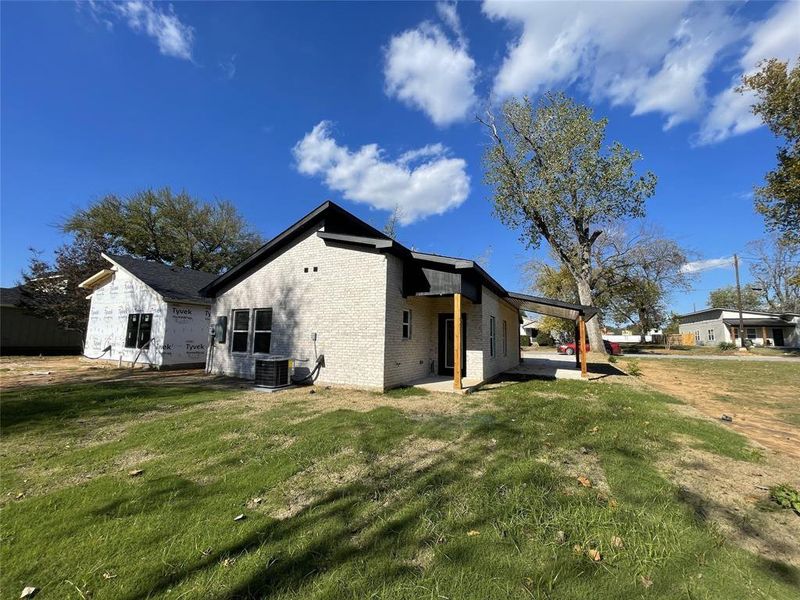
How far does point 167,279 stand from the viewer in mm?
16703

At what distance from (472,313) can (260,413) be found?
7.42 m

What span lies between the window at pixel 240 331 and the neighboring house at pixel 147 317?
3967 mm

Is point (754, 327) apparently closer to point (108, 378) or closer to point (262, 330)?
point (262, 330)

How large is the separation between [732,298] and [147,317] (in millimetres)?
86361

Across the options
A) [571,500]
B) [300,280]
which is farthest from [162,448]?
[300,280]

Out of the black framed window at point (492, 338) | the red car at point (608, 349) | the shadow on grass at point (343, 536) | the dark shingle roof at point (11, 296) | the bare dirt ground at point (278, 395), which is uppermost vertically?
the dark shingle roof at point (11, 296)

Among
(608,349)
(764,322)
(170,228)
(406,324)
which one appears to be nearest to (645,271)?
(608,349)

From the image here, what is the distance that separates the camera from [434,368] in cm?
1279

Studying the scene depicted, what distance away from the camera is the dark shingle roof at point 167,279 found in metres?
15.3

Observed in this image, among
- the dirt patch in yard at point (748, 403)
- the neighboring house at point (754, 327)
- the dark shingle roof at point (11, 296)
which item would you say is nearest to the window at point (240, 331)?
the dirt patch in yard at point (748, 403)

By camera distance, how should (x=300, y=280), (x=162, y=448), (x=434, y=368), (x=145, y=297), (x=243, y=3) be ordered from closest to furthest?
(x=162, y=448) → (x=243, y=3) → (x=300, y=280) → (x=434, y=368) → (x=145, y=297)

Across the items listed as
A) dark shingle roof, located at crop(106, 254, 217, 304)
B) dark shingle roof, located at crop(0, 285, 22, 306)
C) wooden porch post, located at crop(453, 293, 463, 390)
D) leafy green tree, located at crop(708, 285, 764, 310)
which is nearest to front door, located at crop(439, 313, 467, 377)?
wooden porch post, located at crop(453, 293, 463, 390)

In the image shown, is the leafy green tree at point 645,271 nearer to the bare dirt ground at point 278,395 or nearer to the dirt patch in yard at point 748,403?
the dirt patch in yard at point 748,403

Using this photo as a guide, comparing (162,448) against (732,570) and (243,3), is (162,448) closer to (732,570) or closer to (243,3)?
(732,570)
